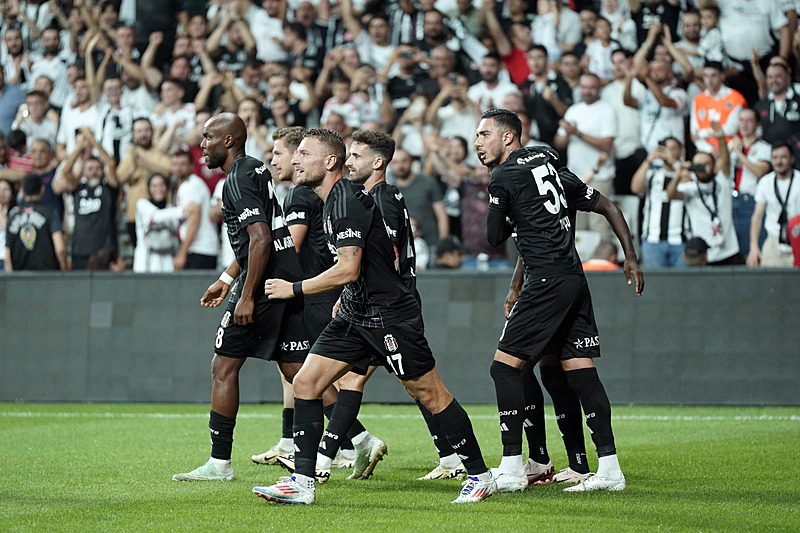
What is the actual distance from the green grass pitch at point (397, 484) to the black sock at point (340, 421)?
29 cm

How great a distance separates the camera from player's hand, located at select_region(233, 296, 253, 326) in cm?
726

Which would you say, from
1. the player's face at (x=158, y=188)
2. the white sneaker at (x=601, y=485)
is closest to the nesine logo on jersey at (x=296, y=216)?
the white sneaker at (x=601, y=485)

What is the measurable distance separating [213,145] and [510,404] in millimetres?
2838

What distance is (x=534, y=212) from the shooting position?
22.8 feet

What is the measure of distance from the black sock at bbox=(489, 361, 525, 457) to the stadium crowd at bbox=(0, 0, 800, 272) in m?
6.29

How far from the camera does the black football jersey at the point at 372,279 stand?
21.1 feet

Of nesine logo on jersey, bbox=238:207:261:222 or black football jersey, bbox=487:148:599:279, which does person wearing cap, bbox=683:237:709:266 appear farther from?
nesine logo on jersey, bbox=238:207:261:222

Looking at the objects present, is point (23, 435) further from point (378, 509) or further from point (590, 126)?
point (590, 126)

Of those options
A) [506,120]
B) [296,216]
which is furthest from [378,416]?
[506,120]

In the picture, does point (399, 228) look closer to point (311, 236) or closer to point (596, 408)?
point (311, 236)

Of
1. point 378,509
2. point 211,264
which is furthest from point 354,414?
point 211,264

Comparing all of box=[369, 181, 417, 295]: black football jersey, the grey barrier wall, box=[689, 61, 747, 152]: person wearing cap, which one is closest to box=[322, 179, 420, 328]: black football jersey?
box=[369, 181, 417, 295]: black football jersey

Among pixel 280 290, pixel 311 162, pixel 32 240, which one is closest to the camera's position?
pixel 280 290

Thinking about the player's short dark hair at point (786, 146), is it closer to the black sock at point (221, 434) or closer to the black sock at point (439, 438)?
the black sock at point (439, 438)
